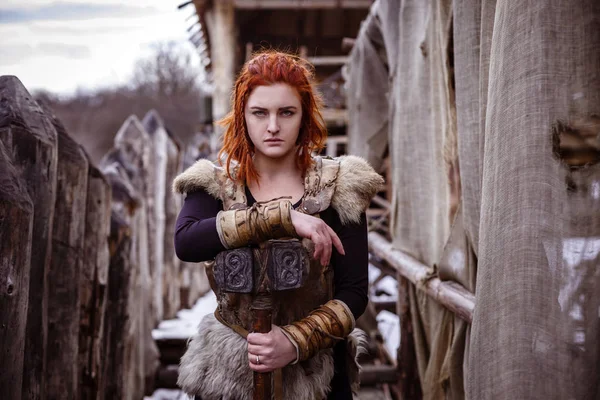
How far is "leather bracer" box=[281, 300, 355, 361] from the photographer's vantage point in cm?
157

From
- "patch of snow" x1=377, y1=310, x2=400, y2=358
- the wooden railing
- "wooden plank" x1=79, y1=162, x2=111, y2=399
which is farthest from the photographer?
"patch of snow" x1=377, y1=310, x2=400, y2=358

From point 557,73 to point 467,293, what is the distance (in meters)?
1.11

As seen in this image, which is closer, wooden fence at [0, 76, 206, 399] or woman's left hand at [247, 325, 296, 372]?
woman's left hand at [247, 325, 296, 372]

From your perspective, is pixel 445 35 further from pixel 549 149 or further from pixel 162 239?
pixel 162 239

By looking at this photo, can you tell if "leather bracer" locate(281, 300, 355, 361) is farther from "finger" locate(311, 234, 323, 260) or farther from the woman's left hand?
"finger" locate(311, 234, 323, 260)

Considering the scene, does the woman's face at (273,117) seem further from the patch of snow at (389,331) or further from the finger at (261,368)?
the patch of snow at (389,331)

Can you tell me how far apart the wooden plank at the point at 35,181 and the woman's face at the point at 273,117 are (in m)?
0.83

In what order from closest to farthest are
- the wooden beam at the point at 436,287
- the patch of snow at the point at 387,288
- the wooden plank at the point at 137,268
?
the wooden beam at the point at 436,287 < the wooden plank at the point at 137,268 < the patch of snow at the point at 387,288

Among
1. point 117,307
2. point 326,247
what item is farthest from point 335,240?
point 117,307

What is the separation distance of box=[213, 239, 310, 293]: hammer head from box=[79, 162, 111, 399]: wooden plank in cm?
120

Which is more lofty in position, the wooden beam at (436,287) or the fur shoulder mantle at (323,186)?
the fur shoulder mantle at (323,186)

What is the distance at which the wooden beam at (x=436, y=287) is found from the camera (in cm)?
214

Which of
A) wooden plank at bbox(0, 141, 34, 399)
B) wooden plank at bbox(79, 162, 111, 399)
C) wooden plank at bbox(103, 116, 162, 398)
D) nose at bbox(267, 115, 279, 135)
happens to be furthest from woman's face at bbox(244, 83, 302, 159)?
wooden plank at bbox(103, 116, 162, 398)

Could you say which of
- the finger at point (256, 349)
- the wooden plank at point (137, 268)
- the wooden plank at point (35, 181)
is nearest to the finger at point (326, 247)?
the finger at point (256, 349)
